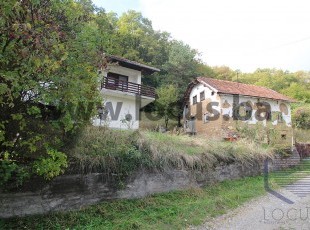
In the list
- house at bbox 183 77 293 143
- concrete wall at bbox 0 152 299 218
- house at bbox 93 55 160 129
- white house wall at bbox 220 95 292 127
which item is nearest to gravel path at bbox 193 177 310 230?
concrete wall at bbox 0 152 299 218

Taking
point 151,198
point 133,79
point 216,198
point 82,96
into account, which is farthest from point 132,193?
point 133,79

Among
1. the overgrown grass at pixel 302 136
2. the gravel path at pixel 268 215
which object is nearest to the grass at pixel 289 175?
the gravel path at pixel 268 215

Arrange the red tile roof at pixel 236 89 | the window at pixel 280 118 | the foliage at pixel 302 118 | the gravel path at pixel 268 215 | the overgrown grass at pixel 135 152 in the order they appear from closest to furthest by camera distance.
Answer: the gravel path at pixel 268 215, the overgrown grass at pixel 135 152, the red tile roof at pixel 236 89, the window at pixel 280 118, the foliage at pixel 302 118

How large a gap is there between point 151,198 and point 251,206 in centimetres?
304

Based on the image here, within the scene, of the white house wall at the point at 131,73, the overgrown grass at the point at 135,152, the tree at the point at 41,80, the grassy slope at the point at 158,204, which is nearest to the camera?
the tree at the point at 41,80

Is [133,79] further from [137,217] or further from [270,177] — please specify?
[137,217]

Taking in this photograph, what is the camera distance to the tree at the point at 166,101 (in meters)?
22.5

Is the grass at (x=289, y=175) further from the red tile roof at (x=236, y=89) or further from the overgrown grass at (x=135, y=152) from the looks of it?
the red tile roof at (x=236, y=89)

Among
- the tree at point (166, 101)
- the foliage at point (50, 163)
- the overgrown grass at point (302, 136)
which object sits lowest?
the foliage at point (50, 163)

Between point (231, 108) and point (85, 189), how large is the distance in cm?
1557

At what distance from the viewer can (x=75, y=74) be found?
15.4ft

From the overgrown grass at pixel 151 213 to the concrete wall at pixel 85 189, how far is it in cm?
18

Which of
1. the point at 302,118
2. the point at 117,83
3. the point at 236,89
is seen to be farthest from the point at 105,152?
the point at 302,118

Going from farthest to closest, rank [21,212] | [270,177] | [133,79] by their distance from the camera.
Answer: [133,79]
[270,177]
[21,212]
